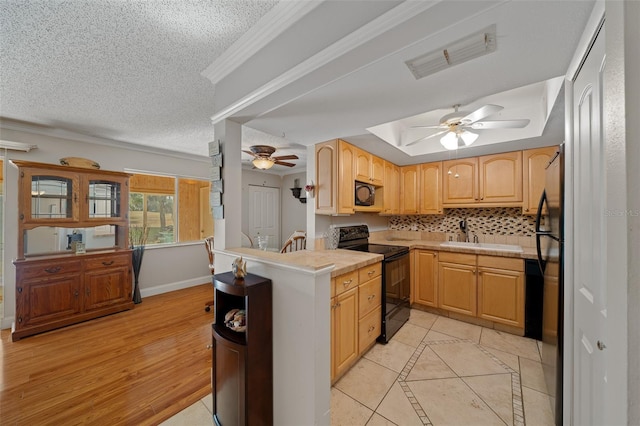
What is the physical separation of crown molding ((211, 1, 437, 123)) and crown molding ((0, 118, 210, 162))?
3.28 metres

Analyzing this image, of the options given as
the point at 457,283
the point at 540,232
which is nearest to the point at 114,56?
the point at 540,232

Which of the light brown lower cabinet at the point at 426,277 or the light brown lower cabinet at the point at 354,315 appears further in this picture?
the light brown lower cabinet at the point at 426,277

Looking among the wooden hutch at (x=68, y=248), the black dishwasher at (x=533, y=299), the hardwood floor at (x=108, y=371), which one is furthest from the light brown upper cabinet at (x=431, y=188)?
the wooden hutch at (x=68, y=248)

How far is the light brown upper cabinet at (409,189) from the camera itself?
3.61 m

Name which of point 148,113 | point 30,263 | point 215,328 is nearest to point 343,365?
point 215,328

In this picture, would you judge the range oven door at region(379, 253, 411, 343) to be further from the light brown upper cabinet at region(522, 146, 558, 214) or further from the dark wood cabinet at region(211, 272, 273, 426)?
the light brown upper cabinet at region(522, 146, 558, 214)

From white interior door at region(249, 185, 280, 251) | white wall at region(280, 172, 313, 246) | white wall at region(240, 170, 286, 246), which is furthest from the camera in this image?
white wall at region(280, 172, 313, 246)

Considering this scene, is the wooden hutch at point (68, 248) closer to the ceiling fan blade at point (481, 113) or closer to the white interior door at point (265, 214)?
the white interior door at point (265, 214)

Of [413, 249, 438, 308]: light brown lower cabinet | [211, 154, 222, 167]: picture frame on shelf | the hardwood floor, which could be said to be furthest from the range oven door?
[211, 154, 222, 167]: picture frame on shelf

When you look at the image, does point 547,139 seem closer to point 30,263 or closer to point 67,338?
point 67,338

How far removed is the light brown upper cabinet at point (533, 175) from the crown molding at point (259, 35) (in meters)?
3.04

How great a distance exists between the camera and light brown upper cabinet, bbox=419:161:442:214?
3.43 meters

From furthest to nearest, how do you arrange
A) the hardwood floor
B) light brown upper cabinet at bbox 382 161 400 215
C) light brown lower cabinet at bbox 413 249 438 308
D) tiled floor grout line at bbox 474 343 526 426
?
light brown upper cabinet at bbox 382 161 400 215 < light brown lower cabinet at bbox 413 249 438 308 < the hardwood floor < tiled floor grout line at bbox 474 343 526 426

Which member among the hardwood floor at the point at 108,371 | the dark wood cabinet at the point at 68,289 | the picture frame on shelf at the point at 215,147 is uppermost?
the picture frame on shelf at the point at 215,147
